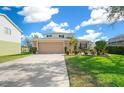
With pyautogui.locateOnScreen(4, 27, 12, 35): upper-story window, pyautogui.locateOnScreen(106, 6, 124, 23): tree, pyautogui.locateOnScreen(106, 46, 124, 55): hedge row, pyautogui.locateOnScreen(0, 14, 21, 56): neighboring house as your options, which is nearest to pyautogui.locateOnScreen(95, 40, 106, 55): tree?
pyautogui.locateOnScreen(106, 46, 124, 55): hedge row

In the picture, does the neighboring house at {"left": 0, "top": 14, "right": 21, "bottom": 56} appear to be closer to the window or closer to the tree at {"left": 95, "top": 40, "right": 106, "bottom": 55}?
the window

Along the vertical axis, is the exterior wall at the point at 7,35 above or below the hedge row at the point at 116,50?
above

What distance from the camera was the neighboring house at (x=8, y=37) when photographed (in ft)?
79.5

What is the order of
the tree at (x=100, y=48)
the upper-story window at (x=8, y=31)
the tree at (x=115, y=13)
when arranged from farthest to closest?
the upper-story window at (x=8, y=31) → the tree at (x=100, y=48) → the tree at (x=115, y=13)

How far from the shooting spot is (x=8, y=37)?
26.5m

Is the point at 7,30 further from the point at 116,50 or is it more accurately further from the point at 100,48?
the point at 116,50

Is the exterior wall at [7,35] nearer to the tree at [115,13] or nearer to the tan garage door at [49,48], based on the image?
the tan garage door at [49,48]

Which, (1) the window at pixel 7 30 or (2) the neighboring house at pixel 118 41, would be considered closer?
(1) the window at pixel 7 30

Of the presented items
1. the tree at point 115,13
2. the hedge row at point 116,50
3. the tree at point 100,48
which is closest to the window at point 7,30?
the tree at point 100,48

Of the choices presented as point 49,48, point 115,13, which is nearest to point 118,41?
point 49,48

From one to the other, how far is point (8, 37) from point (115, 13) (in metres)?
16.0
